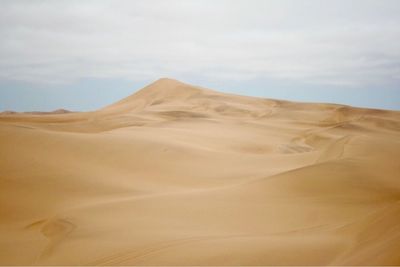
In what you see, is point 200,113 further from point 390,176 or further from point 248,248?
point 248,248

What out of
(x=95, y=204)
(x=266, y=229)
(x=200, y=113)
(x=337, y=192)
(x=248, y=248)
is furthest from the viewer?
(x=200, y=113)

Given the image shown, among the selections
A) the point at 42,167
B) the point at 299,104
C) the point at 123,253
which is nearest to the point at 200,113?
the point at 299,104

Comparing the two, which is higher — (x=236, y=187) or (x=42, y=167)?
(x=42, y=167)

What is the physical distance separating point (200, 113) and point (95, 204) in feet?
50.1

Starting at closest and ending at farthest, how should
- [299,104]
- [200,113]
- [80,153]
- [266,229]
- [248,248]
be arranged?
1. [248,248]
2. [266,229]
3. [80,153]
4. [200,113]
5. [299,104]

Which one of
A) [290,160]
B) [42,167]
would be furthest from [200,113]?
[42,167]

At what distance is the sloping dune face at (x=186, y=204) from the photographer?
10.8 ft

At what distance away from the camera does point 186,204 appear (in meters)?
4.97

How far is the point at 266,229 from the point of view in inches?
160

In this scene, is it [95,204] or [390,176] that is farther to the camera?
[390,176]

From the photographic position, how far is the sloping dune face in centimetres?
329

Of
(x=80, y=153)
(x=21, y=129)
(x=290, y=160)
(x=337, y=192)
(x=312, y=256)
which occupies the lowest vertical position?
(x=312, y=256)

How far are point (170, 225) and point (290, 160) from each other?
4.92 meters

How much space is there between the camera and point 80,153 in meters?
7.51
